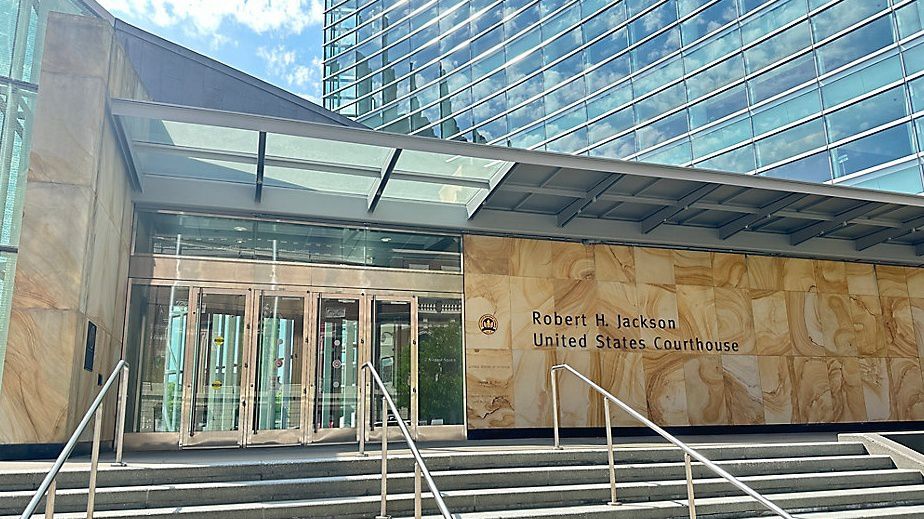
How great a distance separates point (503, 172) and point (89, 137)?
5.29m

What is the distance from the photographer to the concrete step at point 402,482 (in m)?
6.02

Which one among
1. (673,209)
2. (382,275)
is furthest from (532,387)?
(673,209)

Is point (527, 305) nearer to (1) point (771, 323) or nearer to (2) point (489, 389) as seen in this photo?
(2) point (489, 389)

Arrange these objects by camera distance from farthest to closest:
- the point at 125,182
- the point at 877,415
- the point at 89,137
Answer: the point at 877,415 → the point at 125,182 → the point at 89,137

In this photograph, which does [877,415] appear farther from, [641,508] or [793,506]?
[641,508]

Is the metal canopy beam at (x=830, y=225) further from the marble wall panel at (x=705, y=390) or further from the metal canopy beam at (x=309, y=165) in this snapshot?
the metal canopy beam at (x=309, y=165)

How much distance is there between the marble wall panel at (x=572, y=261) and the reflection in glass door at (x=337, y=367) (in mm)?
3480

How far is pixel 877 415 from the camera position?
524 inches

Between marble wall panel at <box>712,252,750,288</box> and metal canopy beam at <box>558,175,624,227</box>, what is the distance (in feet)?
10.1

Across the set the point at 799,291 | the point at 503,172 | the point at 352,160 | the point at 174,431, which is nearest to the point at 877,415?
the point at 799,291

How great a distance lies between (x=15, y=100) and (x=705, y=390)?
11157 millimetres

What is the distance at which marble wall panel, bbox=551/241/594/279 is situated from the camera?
39.9ft

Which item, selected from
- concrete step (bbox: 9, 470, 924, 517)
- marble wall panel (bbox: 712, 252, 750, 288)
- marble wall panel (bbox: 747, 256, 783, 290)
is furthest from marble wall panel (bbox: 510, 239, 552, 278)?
concrete step (bbox: 9, 470, 924, 517)

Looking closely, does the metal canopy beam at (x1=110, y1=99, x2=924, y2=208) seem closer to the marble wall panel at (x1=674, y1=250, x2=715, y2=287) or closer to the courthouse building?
the courthouse building
